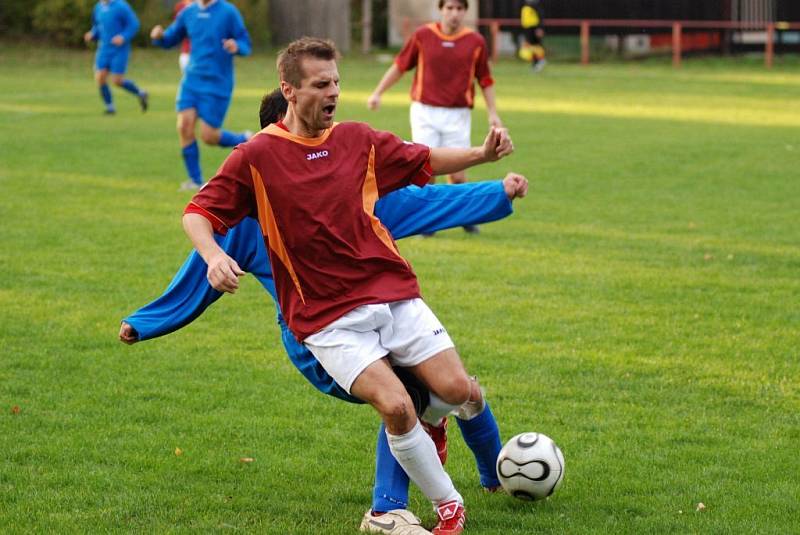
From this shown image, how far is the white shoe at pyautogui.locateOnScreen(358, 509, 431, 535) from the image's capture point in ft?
14.8

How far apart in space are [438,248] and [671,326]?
2.99 metres

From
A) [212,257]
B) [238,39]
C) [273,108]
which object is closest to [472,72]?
[238,39]

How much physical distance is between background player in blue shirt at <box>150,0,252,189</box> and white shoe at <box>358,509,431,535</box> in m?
8.98

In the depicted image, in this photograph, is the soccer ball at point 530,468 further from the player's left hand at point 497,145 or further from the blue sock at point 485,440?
the player's left hand at point 497,145

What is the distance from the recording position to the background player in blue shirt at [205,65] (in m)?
13.1

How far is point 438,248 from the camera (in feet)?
34.0

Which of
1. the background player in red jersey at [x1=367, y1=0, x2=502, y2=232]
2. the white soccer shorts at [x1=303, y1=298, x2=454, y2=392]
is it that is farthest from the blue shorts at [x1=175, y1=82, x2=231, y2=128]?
the white soccer shorts at [x1=303, y1=298, x2=454, y2=392]

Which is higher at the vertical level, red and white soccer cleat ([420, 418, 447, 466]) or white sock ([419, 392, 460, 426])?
white sock ([419, 392, 460, 426])

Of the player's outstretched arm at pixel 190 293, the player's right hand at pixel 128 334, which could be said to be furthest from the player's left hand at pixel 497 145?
the player's right hand at pixel 128 334

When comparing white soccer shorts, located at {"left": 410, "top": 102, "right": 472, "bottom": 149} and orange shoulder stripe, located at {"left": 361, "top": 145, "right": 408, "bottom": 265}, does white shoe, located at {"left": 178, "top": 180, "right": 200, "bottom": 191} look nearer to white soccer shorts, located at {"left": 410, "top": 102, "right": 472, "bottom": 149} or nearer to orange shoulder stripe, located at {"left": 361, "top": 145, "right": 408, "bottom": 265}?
white soccer shorts, located at {"left": 410, "top": 102, "right": 472, "bottom": 149}

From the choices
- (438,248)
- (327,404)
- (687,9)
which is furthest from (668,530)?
(687,9)

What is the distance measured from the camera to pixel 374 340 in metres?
4.44

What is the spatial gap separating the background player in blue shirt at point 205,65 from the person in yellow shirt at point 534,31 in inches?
778

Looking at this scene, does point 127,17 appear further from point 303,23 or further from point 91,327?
point 303,23
